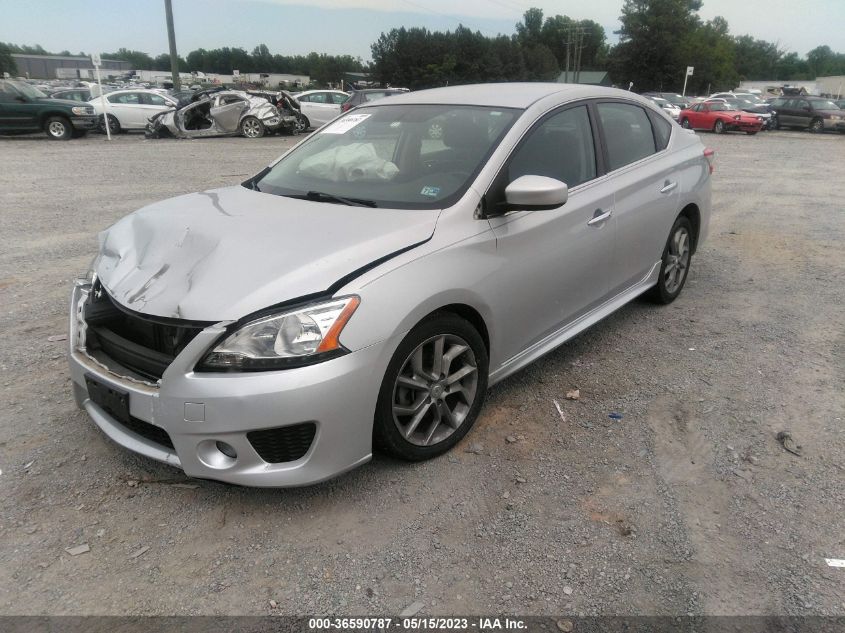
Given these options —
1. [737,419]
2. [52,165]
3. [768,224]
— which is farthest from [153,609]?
[52,165]

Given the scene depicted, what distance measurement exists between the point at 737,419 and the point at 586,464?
102cm

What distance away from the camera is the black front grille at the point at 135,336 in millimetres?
2441

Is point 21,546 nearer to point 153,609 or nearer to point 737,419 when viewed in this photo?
point 153,609

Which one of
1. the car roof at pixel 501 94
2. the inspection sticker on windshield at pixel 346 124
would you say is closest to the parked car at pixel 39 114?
the inspection sticker on windshield at pixel 346 124

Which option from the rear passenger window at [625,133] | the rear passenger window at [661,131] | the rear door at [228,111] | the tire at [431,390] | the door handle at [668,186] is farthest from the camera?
the rear door at [228,111]

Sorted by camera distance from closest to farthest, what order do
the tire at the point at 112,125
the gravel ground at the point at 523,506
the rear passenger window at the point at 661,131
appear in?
the gravel ground at the point at 523,506 < the rear passenger window at the point at 661,131 < the tire at the point at 112,125

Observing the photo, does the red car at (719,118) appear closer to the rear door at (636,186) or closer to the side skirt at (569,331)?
the rear door at (636,186)

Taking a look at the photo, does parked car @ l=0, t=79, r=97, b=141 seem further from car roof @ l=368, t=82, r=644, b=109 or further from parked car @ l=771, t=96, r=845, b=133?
parked car @ l=771, t=96, r=845, b=133

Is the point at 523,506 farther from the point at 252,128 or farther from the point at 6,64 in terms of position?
the point at 6,64

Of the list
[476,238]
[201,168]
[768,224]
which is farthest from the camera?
[201,168]

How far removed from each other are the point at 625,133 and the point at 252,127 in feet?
58.6

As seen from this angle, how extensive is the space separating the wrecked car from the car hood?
1787 centimetres

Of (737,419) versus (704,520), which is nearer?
(704,520)

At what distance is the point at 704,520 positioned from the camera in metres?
2.62
